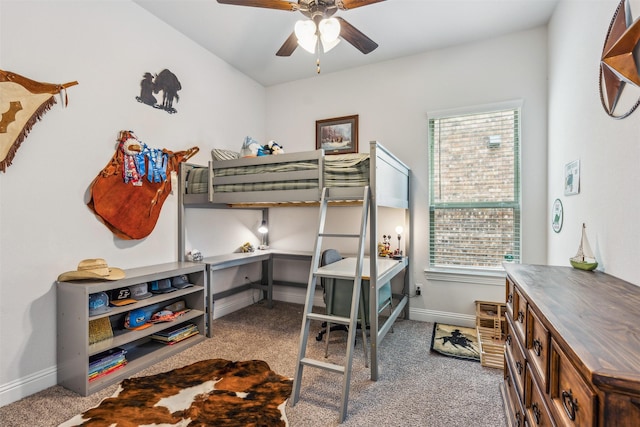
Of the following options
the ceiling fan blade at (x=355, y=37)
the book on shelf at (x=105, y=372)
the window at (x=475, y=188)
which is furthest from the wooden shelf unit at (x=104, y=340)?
the window at (x=475, y=188)

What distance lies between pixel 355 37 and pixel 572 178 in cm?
189

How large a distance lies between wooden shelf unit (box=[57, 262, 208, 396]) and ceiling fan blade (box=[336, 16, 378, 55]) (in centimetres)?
235

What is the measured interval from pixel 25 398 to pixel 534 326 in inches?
Answer: 119

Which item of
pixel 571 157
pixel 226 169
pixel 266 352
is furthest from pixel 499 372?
pixel 226 169

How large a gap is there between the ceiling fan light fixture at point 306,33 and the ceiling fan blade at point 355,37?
0.69 feet

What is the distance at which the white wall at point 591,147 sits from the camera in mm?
1424

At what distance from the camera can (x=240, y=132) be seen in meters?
4.03

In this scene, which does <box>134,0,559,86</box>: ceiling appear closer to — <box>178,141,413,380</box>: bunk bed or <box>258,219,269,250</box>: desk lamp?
<box>178,141,413,380</box>: bunk bed

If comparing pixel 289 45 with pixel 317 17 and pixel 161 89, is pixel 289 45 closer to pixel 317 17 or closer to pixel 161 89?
pixel 317 17

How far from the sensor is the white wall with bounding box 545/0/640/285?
4.67ft

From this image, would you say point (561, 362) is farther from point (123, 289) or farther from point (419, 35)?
point (419, 35)

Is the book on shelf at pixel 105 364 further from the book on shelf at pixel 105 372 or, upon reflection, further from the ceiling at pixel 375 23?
the ceiling at pixel 375 23

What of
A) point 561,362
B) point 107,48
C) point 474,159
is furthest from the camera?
point 474,159

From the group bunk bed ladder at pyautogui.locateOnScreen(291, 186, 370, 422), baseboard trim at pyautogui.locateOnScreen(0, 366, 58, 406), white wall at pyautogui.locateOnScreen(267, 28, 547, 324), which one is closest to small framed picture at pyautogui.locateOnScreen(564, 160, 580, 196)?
white wall at pyautogui.locateOnScreen(267, 28, 547, 324)
